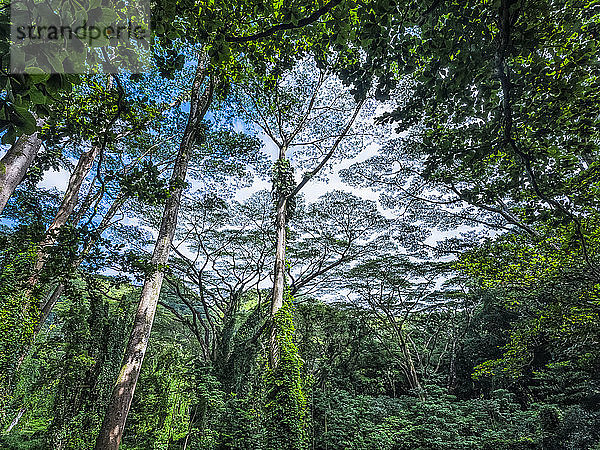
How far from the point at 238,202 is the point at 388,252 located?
5621 millimetres

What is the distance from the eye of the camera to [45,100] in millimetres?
672

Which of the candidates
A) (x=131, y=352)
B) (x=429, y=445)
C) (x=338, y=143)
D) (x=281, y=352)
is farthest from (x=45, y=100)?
(x=429, y=445)

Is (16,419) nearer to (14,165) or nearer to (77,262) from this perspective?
(77,262)

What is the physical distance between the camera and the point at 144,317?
11.6ft

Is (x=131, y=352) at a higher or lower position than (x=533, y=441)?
higher

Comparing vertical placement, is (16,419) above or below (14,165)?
below

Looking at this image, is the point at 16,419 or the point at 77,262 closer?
the point at 77,262

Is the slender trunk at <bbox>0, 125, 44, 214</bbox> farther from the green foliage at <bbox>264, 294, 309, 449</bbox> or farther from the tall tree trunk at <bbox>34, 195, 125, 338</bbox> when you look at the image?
the green foliage at <bbox>264, 294, 309, 449</bbox>

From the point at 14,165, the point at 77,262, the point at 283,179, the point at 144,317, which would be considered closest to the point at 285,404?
the point at 144,317

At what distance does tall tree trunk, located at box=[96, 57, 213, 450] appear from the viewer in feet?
9.90

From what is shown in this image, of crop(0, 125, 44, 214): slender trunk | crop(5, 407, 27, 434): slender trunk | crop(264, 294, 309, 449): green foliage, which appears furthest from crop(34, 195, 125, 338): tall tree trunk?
crop(5, 407, 27, 434): slender trunk

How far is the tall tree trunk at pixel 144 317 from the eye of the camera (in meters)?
3.02

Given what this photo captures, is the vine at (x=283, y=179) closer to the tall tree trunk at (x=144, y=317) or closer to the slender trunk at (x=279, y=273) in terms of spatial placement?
the slender trunk at (x=279, y=273)

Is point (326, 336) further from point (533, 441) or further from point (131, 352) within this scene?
point (131, 352)
